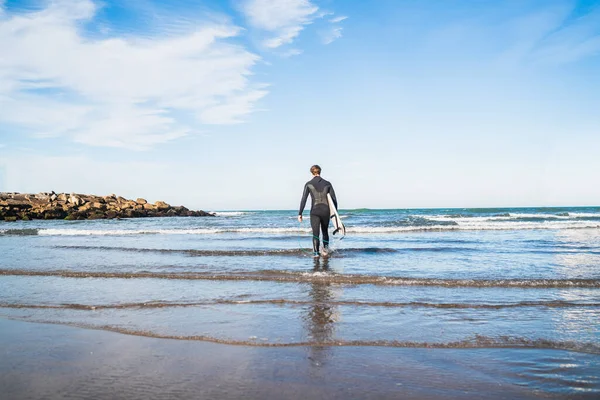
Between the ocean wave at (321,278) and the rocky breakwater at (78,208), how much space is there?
32.3 meters

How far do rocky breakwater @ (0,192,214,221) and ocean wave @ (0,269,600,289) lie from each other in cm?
3227

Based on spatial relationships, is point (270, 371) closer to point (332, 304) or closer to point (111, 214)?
point (332, 304)

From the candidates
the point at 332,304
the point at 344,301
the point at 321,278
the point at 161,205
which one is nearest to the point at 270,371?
the point at 332,304

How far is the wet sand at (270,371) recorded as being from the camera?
301 centimetres

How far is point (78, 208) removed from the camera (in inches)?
1654

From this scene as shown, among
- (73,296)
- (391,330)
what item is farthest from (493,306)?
(73,296)

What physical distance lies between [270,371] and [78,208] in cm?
4451

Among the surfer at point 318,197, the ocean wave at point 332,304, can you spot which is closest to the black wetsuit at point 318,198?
the surfer at point 318,197

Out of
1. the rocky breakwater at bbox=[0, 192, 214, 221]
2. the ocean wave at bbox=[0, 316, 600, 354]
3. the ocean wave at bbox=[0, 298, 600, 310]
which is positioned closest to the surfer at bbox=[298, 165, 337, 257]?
the ocean wave at bbox=[0, 298, 600, 310]

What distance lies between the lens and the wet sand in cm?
301

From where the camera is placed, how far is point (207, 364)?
3.59 m

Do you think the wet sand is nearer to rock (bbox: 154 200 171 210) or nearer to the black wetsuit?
the black wetsuit

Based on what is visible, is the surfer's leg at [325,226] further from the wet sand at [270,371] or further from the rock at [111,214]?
the rock at [111,214]

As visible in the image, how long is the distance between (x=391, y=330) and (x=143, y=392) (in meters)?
2.71
